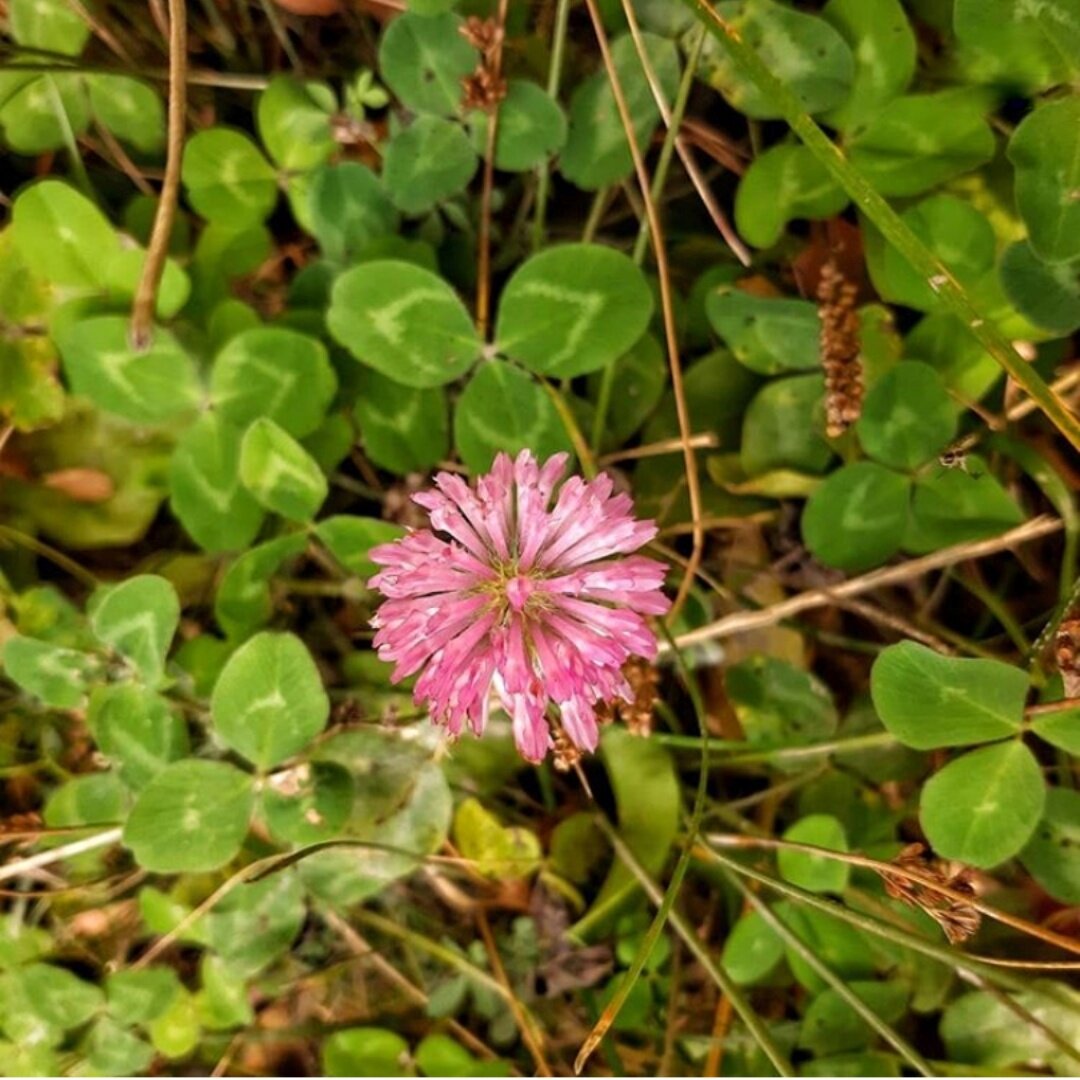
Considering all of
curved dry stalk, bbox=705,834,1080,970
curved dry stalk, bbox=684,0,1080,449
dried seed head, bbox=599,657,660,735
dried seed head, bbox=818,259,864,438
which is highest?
curved dry stalk, bbox=684,0,1080,449

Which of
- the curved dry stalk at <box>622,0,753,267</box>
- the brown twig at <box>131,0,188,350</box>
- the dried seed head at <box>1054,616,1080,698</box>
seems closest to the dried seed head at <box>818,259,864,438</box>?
the curved dry stalk at <box>622,0,753,267</box>

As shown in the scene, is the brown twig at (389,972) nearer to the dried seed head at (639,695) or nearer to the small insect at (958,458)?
the dried seed head at (639,695)

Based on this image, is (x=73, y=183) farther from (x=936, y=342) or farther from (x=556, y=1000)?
(x=556, y=1000)

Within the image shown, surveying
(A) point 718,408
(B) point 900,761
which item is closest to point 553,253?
(A) point 718,408

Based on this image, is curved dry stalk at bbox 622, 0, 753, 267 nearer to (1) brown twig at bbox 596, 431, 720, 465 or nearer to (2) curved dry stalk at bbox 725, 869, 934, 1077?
(1) brown twig at bbox 596, 431, 720, 465

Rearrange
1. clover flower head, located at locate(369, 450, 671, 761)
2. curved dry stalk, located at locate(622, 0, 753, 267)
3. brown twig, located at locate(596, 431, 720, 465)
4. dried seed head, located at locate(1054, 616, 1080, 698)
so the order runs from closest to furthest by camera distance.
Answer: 1. clover flower head, located at locate(369, 450, 671, 761)
2. dried seed head, located at locate(1054, 616, 1080, 698)
3. curved dry stalk, located at locate(622, 0, 753, 267)
4. brown twig, located at locate(596, 431, 720, 465)

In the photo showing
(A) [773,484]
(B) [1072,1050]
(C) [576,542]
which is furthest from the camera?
(A) [773,484]

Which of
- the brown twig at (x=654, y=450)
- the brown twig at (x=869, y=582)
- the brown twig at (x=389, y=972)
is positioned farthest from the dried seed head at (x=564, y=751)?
the brown twig at (x=389, y=972)
